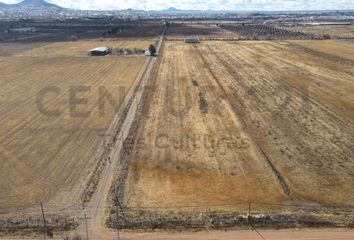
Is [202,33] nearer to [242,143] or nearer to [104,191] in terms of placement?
[242,143]

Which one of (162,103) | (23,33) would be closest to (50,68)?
(162,103)

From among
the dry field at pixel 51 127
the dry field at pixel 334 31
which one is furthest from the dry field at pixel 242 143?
the dry field at pixel 334 31

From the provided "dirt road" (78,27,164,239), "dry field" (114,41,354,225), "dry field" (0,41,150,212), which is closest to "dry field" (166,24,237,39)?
"dry field" (0,41,150,212)

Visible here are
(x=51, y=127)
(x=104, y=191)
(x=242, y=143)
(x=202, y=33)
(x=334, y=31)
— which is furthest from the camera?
(x=334, y=31)

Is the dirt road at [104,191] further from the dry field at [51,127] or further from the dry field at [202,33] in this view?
the dry field at [202,33]

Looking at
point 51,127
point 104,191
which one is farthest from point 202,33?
point 104,191

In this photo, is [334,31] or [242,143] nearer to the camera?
[242,143]
